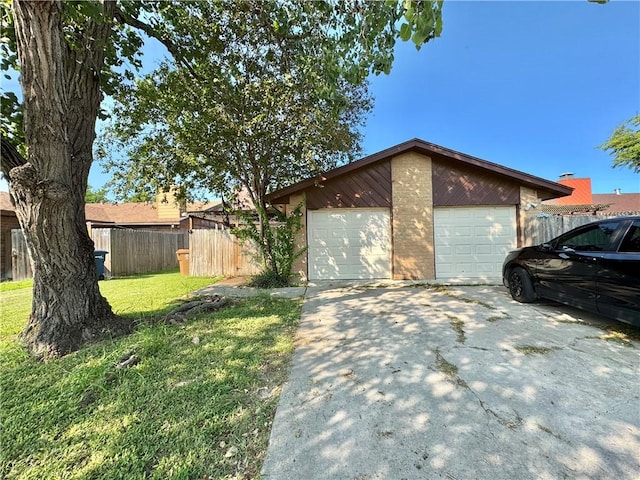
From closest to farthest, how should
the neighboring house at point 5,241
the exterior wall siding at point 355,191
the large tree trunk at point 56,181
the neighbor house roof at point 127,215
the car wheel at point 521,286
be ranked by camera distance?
the large tree trunk at point 56,181
the car wheel at point 521,286
the exterior wall siding at point 355,191
the neighboring house at point 5,241
the neighbor house roof at point 127,215

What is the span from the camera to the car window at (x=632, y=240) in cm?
376

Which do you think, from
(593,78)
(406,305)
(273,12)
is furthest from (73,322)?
(593,78)

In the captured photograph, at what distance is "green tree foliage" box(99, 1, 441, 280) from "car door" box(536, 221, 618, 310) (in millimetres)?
3899

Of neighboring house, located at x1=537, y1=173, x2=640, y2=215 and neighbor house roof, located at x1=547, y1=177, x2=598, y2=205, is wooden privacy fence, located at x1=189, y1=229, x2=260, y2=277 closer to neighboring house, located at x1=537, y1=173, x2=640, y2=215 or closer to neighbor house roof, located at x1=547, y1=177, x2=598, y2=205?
neighboring house, located at x1=537, y1=173, x2=640, y2=215

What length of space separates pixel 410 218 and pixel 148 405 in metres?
7.88

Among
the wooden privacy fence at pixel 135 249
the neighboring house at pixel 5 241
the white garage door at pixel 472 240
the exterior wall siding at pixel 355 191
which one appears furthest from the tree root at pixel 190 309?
the neighboring house at pixel 5 241

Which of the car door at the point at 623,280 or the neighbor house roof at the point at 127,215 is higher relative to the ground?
the neighbor house roof at the point at 127,215

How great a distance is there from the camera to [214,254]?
447 inches

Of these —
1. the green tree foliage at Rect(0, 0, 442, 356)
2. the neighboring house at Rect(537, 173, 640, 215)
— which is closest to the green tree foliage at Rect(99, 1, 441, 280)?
the green tree foliage at Rect(0, 0, 442, 356)

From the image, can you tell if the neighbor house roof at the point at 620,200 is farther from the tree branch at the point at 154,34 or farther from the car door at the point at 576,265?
the tree branch at the point at 154,34

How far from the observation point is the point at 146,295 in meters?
7.13

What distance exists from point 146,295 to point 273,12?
6639 millimetres

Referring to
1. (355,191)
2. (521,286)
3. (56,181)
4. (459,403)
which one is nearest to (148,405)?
(459,403)

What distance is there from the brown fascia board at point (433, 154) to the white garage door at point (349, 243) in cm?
99
